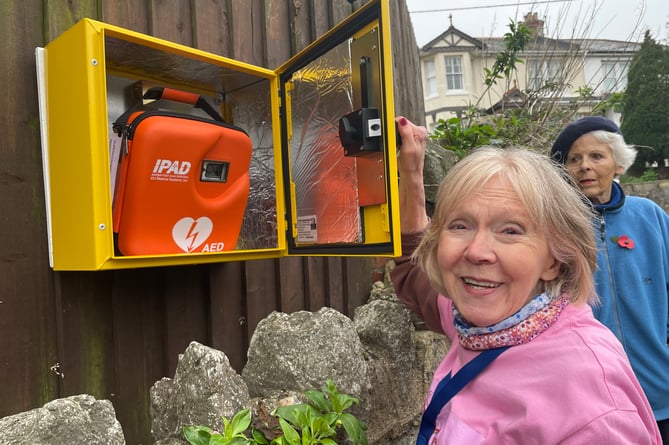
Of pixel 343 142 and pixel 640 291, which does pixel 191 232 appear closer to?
pixel 343 142

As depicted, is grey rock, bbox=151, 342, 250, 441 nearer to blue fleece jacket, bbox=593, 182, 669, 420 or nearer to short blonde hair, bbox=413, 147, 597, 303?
short blonde hair, bbox=413, 147, 597, 303

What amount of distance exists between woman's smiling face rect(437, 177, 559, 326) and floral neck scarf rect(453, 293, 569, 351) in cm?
3

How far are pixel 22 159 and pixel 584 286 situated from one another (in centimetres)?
195

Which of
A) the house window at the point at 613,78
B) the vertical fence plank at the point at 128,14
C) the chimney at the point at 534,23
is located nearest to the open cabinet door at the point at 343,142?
the vertical fence plank at the point at 128,14

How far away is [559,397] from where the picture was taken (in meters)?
1.18

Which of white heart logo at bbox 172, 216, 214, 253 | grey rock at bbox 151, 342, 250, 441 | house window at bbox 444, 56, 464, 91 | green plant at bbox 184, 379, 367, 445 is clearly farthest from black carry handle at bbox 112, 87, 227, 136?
house window at bbox 444, 56, 464, 91

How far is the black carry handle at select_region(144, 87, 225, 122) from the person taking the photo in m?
2.32

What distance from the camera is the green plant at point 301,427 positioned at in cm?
156

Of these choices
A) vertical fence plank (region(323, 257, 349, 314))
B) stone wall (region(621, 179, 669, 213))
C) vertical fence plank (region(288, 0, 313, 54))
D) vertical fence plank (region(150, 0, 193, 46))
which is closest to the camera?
vertical fence plank (region(150, 0, 193, 46))

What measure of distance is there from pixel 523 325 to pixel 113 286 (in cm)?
164

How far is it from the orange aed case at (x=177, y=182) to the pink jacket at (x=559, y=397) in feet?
4.21

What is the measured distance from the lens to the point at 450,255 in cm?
148

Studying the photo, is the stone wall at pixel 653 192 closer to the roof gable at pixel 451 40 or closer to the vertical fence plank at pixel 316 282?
the vertical fence plank at pixel 316 282

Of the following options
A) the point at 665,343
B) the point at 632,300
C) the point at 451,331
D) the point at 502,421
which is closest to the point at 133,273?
the point at 451,331
